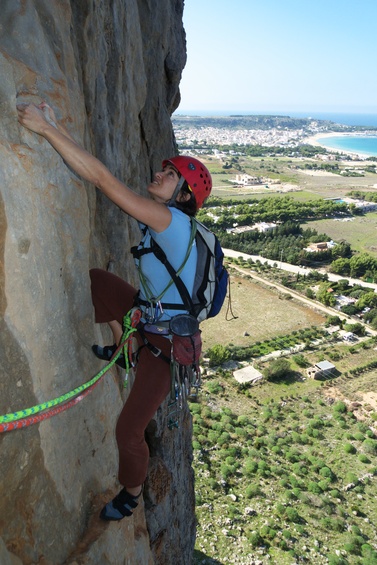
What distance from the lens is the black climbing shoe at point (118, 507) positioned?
3.67 meters

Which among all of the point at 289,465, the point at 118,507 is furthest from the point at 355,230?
the point at 118,507

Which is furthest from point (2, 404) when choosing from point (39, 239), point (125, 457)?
point (125, 457)

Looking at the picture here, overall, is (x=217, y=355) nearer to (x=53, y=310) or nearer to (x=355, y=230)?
(x=53, y=310)

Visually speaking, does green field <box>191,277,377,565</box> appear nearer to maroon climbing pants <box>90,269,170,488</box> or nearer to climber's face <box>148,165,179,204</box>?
maroon climbing pants <box>90,269,170,488</box>

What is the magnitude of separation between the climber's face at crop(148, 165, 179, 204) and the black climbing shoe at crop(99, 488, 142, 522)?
236 centimetres

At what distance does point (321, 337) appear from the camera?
116ft

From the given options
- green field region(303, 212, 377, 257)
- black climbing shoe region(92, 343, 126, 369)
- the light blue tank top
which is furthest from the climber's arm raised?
green field region(303, 212, 377, 257)

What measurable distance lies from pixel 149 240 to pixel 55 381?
1.23 m

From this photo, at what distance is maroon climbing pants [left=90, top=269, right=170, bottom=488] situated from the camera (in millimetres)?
3688

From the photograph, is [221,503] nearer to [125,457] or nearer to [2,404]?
[125,457]

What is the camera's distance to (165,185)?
3.72 meters

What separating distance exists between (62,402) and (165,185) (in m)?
1.79

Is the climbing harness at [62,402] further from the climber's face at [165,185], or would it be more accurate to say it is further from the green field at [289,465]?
the green field at [289,465]

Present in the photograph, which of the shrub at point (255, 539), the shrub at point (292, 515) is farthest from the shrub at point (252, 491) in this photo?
the shrub at point (255, 539)
